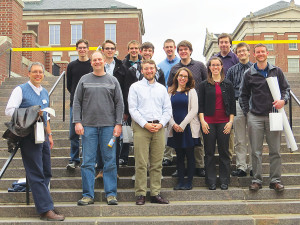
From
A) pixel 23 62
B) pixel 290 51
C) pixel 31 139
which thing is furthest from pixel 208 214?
pixel 290 51

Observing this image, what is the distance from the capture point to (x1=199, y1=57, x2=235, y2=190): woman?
17.6 feet

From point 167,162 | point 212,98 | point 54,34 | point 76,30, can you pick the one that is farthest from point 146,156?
point 54,34

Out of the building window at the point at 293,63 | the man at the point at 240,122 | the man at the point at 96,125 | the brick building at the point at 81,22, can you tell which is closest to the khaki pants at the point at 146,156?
the man at the point at 96,125

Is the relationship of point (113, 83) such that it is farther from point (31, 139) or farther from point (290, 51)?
point (290, 51)

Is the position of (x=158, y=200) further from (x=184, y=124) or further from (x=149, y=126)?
(x=184, y=124)

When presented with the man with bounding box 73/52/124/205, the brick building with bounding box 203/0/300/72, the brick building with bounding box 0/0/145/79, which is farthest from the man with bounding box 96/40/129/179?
the brick building with bounding box 203/0/300/72

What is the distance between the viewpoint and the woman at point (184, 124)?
534 cm

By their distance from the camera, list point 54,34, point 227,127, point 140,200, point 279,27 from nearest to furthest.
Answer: point 140,200, point 227,127, point 54,34, point 279,27

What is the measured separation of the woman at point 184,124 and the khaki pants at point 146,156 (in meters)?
0.36

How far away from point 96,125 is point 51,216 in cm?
126

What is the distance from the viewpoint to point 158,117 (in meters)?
5.08

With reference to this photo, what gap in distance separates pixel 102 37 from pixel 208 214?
117ft

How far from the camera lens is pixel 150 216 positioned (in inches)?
190

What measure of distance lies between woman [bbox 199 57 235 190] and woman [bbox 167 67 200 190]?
0.14 metres
